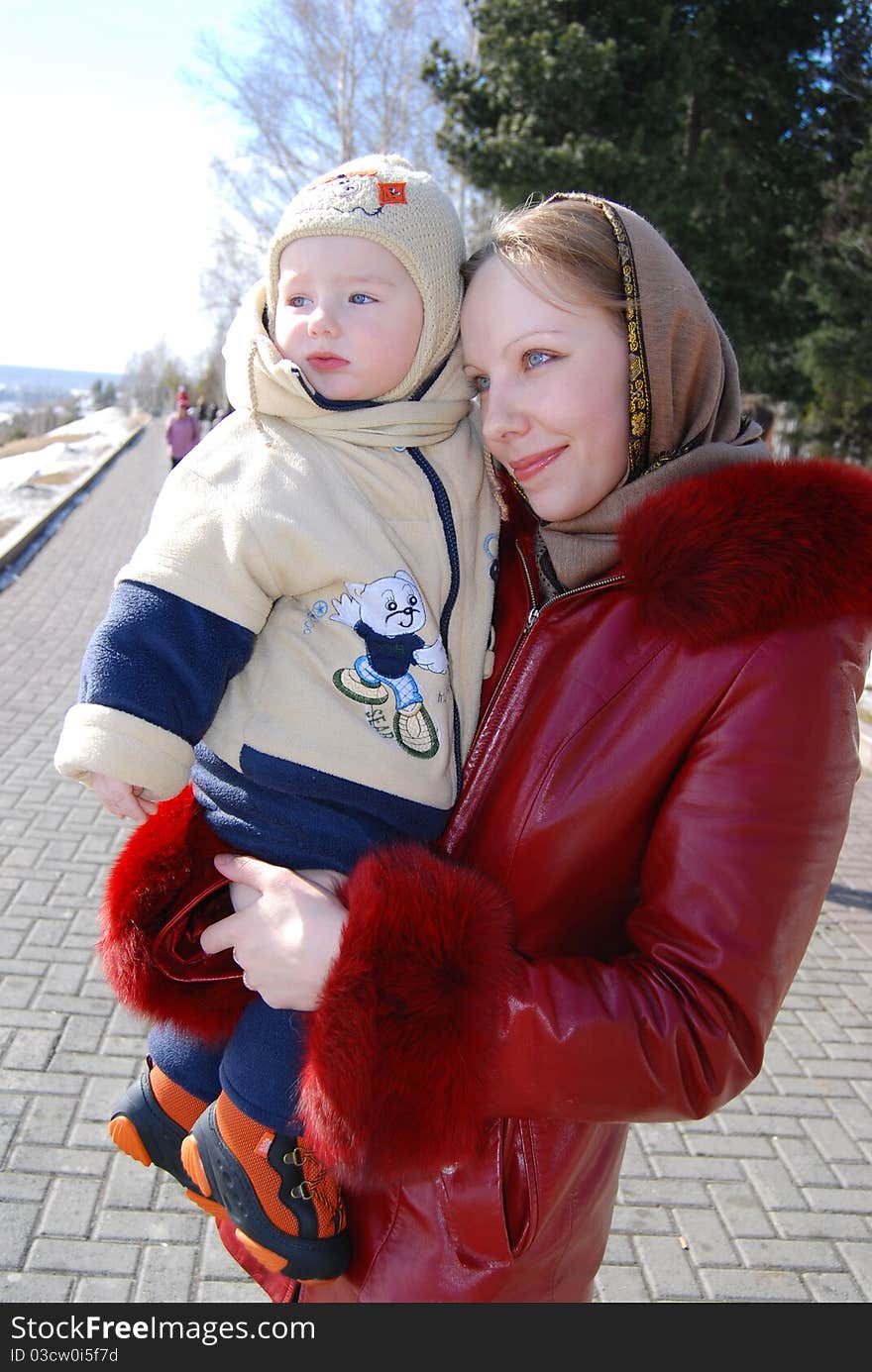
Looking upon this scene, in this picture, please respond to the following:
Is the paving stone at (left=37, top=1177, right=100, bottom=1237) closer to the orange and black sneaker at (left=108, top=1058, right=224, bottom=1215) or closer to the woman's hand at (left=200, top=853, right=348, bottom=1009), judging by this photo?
the orange and black sneaker at (left=108, top=1058, right=224, bottom=1215)

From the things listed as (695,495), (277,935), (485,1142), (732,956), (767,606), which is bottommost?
(485,1142)

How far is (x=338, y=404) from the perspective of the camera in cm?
177

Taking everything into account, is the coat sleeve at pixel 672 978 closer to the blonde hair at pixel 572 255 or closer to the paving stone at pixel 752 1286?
the blonde hair at pixel 572 255

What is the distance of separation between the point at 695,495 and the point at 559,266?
41 centimetres

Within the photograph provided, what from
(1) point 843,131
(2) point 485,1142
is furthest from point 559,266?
(1) point 843,131

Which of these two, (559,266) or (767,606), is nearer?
(767,606)

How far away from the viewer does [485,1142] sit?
4.60 ft

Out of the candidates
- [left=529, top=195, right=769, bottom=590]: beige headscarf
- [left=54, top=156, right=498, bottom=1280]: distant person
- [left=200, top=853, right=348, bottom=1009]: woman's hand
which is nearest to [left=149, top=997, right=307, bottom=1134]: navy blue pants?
[left=54, top=156, right=498, bottom=1280]: distant person

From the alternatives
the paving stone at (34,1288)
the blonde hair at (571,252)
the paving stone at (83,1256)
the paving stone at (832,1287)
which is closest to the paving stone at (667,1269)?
the paving stone at (832,1287)

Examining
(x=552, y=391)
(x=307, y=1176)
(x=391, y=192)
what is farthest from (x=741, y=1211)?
(x=391, y=192)

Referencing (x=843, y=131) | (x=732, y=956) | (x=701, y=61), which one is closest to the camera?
(x=732, y=956)

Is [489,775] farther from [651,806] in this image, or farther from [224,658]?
[224,658]

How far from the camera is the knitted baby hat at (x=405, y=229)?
5.75 feet

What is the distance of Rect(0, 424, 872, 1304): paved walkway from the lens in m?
2.83
